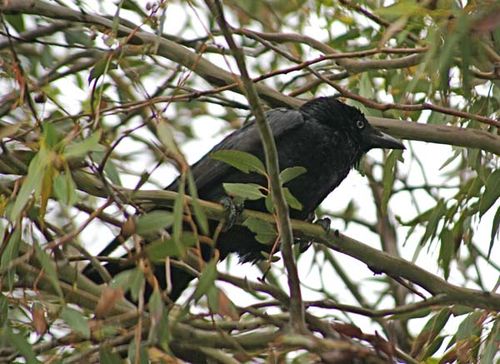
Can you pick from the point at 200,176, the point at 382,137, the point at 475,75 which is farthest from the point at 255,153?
the point at 475,75

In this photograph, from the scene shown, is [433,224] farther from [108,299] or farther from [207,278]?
[108,299]

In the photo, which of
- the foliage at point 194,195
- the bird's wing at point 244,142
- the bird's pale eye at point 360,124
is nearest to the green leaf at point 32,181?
the foliage at point 194,195

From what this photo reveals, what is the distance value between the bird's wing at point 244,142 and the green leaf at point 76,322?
5.24ft

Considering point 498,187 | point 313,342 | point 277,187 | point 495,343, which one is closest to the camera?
point 313,342

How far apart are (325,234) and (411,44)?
1155mm

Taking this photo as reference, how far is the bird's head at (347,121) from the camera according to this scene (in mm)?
4777

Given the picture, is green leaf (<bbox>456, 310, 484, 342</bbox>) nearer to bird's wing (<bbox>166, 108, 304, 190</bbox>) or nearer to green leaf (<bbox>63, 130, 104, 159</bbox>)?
bird's wing (<bbox>166, 108, 304, 190</bbox>)

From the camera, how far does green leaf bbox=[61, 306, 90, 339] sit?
291cm

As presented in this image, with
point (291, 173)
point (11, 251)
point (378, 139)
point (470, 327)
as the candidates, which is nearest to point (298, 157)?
point (378, 139)

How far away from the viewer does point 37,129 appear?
312cm

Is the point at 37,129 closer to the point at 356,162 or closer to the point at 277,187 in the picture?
the point at 277,187

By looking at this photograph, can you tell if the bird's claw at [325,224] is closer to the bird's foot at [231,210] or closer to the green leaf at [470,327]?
the bird's foot at [231,210]

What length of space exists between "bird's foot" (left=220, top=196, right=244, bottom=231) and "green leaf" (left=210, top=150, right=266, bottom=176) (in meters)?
0.70

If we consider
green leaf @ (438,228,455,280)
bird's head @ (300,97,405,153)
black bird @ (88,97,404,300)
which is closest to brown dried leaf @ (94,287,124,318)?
black bird @ (88,97,404,300)
